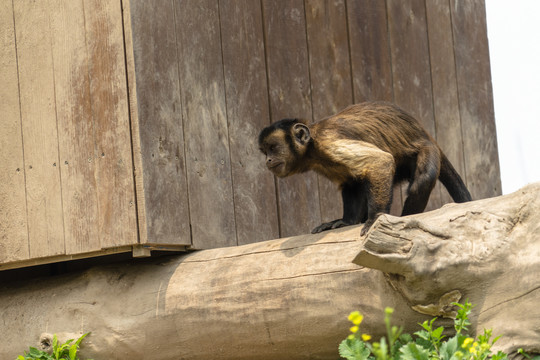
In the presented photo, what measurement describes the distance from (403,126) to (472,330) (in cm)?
215

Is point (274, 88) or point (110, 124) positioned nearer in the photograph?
point (110, 124)

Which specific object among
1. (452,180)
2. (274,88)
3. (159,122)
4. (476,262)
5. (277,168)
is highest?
(274,88)

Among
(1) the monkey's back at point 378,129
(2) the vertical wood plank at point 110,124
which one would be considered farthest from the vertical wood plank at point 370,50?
(2) the vertical wood plank at point 110,124

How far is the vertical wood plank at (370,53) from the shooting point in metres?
7.12

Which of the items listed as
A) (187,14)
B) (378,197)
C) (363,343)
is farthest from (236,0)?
(363,343)

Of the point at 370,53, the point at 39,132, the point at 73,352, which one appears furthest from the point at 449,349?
the point at 370,53

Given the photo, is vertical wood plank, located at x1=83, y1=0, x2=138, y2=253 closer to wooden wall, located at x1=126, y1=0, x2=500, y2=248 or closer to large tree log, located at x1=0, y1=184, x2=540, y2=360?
wooden wall, located at x1=126, y1=0, x2=500, y2=248

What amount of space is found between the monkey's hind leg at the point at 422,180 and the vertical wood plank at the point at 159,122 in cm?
158

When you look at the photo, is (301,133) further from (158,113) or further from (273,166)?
(158,113)

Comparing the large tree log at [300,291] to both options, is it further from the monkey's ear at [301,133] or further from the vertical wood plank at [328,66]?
the vertical wood plank at [328,66]

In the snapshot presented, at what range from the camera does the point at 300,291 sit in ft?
15.2

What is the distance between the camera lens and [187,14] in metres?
5.82

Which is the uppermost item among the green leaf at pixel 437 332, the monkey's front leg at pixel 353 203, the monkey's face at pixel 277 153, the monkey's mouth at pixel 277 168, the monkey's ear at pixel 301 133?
the monkey's ear at pixel 301 133

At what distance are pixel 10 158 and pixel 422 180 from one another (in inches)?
122
